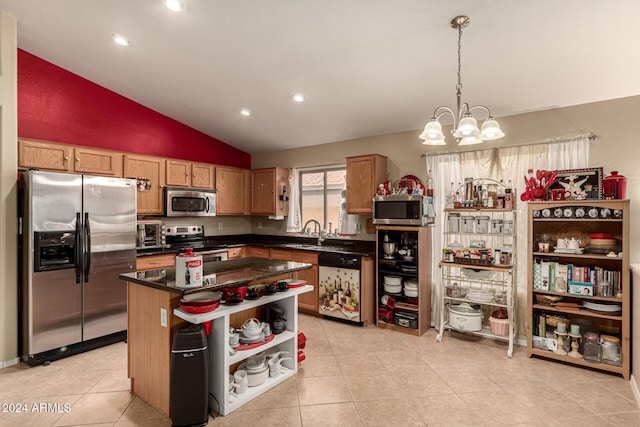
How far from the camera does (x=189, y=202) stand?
15.7 feet

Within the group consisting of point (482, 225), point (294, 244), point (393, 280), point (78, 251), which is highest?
point (482, 225)

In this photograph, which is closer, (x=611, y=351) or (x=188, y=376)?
(x=188, y=376)

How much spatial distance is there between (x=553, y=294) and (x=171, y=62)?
4.48 meters

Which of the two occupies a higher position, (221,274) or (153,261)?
(221,274)

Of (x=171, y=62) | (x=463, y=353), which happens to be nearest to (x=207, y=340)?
(x=463, y=353)

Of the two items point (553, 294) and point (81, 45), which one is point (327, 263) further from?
point (81, 45)

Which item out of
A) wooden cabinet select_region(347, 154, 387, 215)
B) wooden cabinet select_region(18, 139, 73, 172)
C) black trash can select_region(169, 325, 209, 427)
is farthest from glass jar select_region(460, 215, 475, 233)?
wooden cabinet select_region(18, 139, 73, 172)

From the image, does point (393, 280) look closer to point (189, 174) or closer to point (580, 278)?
point (580, 278)

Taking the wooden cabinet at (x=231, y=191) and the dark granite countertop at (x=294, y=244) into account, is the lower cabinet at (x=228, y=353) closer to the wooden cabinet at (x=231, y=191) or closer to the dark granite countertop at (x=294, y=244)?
the dark granite countertop at (x=294, y=244)

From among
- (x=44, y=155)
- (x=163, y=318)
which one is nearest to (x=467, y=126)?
(x=163, y=318)

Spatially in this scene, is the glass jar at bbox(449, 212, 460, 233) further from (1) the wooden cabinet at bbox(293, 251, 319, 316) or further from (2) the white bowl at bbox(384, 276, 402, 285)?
(1) the wooden cabinet at bbox(293, 251, 319, 316)

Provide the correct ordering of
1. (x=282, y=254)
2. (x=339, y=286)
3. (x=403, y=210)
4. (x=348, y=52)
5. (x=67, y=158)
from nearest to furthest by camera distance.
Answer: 1. (x=348, y=52)
2. (x=67, y=158)
3. (x=403, y=210)
4. (x=339, y=286)
5. (x=282, y=254)

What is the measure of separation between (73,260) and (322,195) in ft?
10.8

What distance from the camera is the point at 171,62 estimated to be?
3.44m
